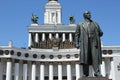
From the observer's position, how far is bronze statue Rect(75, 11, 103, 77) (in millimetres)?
13078

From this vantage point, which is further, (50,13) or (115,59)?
(50,13)

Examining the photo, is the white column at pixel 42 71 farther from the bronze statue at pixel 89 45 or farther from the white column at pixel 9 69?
the bronze statue at pixel 89 45

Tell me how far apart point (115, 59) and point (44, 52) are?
15577 millimetres

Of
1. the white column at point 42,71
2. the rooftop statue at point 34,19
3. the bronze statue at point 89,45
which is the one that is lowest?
the white column at point 42,71

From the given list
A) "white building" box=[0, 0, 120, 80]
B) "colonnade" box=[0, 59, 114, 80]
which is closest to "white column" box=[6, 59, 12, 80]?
"white building" box=[0, 0, 120, 80]

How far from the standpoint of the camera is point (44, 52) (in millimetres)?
61875

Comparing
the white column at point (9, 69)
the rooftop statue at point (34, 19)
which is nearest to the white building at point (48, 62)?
the white column at point (9, 69)

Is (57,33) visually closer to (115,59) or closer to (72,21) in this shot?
(72,21)

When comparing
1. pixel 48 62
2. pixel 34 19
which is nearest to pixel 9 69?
pixel 48 62

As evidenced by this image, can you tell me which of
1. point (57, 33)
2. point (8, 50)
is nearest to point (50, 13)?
point (57, 33)

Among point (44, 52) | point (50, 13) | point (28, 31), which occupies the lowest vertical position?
point (44, 52)

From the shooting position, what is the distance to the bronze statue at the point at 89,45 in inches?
515

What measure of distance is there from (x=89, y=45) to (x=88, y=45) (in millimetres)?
70

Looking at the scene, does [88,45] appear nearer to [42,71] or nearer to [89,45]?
[89,45]
